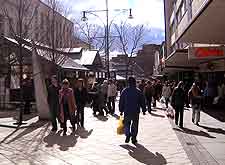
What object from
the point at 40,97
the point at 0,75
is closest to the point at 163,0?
the point at 0,75

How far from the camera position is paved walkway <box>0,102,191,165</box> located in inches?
394

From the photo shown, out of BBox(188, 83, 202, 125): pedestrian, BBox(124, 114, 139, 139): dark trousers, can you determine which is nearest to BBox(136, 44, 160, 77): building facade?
BBox(188, 83, 202, 125): pedestrian

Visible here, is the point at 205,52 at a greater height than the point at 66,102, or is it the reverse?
the point at 205,52

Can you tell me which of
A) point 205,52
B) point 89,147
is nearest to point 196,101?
point 89,147

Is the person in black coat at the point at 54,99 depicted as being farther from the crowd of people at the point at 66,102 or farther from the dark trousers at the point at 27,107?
the dark trousers at the point at 27,107

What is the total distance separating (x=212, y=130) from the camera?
15.4m

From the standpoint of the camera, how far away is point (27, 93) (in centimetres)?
2420

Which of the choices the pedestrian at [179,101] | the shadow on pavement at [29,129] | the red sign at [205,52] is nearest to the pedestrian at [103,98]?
the shadow on pavement at [29,129]

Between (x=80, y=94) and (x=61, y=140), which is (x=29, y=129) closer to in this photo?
(x=80, y=94)

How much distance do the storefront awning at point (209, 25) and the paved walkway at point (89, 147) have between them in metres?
3.64

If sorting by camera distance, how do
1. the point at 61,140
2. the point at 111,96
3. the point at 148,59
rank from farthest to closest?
the point at 148,59, the point at 111,96, the point at 61,140

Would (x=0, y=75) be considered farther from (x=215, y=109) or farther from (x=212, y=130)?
(x=212, y=130)

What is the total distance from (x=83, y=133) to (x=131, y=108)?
9.42ft

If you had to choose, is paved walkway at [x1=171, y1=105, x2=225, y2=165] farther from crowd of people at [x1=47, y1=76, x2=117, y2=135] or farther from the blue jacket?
crowd of people at [x1=47, y1=76, x2=117, y2=135]
